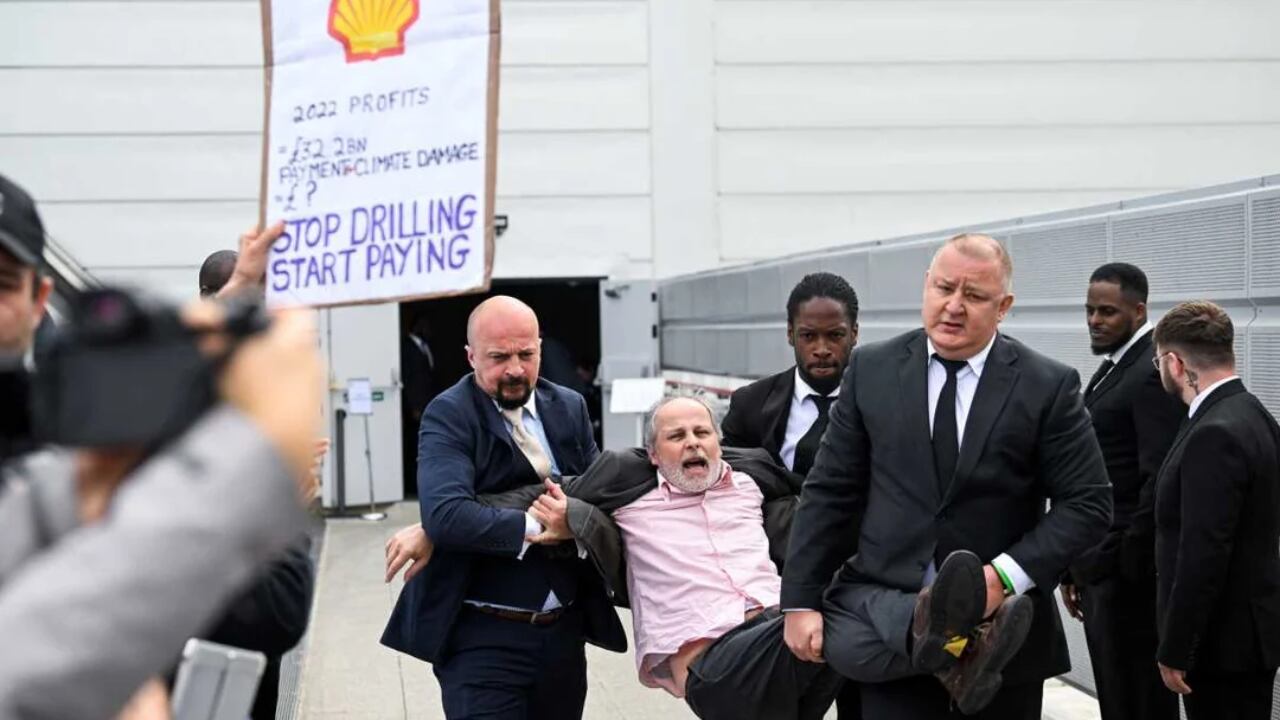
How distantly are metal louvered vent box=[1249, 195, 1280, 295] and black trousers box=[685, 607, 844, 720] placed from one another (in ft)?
7.64

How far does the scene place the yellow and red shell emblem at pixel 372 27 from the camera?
121 inches

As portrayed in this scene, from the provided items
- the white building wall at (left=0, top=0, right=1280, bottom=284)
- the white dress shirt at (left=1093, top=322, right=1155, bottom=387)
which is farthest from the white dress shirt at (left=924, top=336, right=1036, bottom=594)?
the white building wall at (left=0, top=0, right=1280, bottom=284)

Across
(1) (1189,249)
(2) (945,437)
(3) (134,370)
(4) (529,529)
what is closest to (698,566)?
(4) (529,529)

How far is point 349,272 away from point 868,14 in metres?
15.5

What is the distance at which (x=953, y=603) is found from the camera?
12.7 ft

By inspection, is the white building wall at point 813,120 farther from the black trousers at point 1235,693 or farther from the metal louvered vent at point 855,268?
the black trousers at point 1235,693

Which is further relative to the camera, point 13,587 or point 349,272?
point 349,272

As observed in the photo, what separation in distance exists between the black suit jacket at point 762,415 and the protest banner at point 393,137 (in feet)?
8.94

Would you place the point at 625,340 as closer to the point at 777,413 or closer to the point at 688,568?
the point at 777,413

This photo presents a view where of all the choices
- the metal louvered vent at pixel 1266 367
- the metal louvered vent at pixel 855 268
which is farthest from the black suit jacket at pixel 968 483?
the metal louvered vent at pixel 855 268

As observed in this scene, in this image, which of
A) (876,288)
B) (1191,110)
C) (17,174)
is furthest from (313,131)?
(1191,110)

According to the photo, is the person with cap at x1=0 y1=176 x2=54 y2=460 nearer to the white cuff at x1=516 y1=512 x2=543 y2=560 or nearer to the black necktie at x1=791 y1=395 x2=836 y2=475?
the white cuff at x1=516 y1=512 x2=543 y2=560

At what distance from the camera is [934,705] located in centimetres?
429

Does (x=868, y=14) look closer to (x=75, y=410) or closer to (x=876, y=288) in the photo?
(x=876, y=288)
